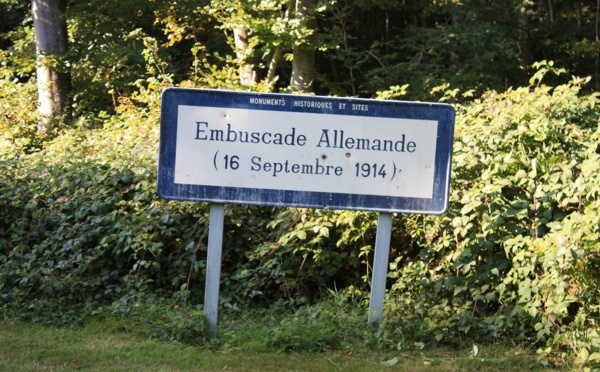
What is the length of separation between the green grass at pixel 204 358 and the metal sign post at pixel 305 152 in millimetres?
996

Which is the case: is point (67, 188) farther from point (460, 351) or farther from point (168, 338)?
point (460, 351)

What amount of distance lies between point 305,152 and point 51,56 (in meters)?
9.47

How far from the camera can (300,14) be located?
12.9 meters

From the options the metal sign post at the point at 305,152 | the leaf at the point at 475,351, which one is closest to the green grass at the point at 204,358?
the leaf at the point at 475,351

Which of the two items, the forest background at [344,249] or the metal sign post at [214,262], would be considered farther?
the metal sign post at [214,262]

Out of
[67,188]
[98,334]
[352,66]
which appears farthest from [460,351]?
[352,66]

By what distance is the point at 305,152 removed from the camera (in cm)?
527

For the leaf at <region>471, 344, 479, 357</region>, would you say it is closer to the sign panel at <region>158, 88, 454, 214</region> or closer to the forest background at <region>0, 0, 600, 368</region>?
the forest background at <region>0, 0, 600, 368</region>

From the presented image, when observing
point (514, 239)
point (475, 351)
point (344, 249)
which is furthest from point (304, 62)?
point (475, 351)

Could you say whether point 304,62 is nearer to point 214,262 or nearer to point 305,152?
point 305,152

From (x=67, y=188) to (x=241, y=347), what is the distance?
303cm

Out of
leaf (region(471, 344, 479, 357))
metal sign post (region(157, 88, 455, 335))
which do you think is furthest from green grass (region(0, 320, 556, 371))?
metal sign post (region(157, 88, 455, 335))

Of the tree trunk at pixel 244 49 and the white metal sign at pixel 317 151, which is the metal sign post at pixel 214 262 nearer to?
the white metal sign at pixel 317 151

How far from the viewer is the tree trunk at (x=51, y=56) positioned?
13523mm
